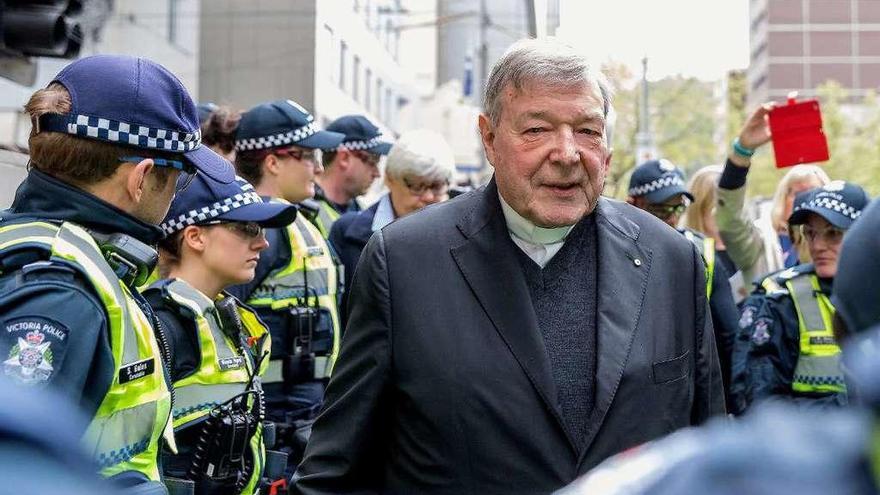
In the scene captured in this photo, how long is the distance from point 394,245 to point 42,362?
3.17 ft

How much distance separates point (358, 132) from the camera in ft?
25.9

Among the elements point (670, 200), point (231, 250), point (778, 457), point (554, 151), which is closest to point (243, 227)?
point (231, 250)

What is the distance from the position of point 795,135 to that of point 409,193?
2.10 m

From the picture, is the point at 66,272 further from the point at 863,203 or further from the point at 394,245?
the point at 863,203

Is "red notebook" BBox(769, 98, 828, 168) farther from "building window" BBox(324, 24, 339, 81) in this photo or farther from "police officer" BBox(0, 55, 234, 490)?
"building window" BBox(324, 24, 339, 81)

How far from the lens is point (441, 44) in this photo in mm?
60562

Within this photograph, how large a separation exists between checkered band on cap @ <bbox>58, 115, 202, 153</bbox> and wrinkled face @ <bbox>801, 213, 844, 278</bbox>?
333 cm

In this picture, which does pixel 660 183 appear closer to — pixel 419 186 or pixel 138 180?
pixel 419 186

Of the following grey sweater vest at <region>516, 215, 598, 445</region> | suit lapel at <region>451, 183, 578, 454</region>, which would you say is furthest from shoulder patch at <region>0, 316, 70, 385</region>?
grey sweater vest at <region>516, 215, 598, 445</region>

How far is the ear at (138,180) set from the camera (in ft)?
10.5

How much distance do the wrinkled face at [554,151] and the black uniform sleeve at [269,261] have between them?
2.34 metres

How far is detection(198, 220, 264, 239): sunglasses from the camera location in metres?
4.82

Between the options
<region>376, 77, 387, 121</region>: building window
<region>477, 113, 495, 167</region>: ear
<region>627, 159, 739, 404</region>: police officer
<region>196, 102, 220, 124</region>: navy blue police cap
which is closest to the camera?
<region>477, 113, 495, 167</region>: ear

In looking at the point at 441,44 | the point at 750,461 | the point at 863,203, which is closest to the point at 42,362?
the point at 750,461
